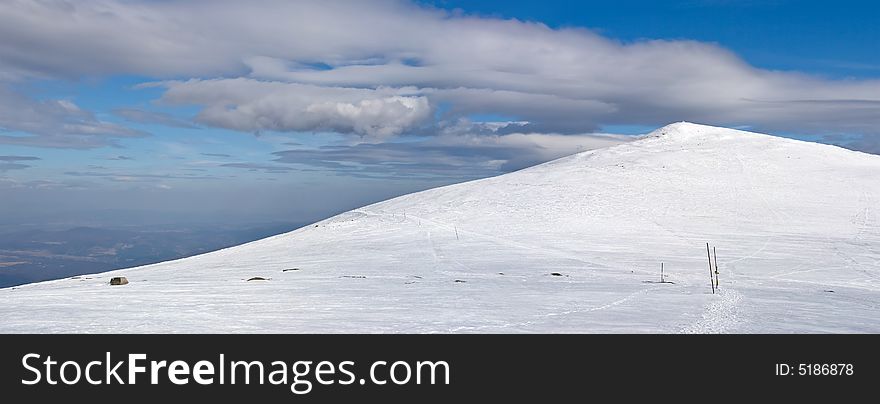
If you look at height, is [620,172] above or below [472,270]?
above

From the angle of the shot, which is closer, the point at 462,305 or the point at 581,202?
the point at 462,305

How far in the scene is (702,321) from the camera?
1798 cm

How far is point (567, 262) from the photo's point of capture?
37.1 meters

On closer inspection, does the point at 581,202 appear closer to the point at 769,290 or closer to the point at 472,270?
the point at 472,270

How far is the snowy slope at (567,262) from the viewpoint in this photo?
18.2 metres

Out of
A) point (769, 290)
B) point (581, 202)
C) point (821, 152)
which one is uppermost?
point (821, 152)

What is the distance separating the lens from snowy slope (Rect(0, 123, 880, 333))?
18172 mm
